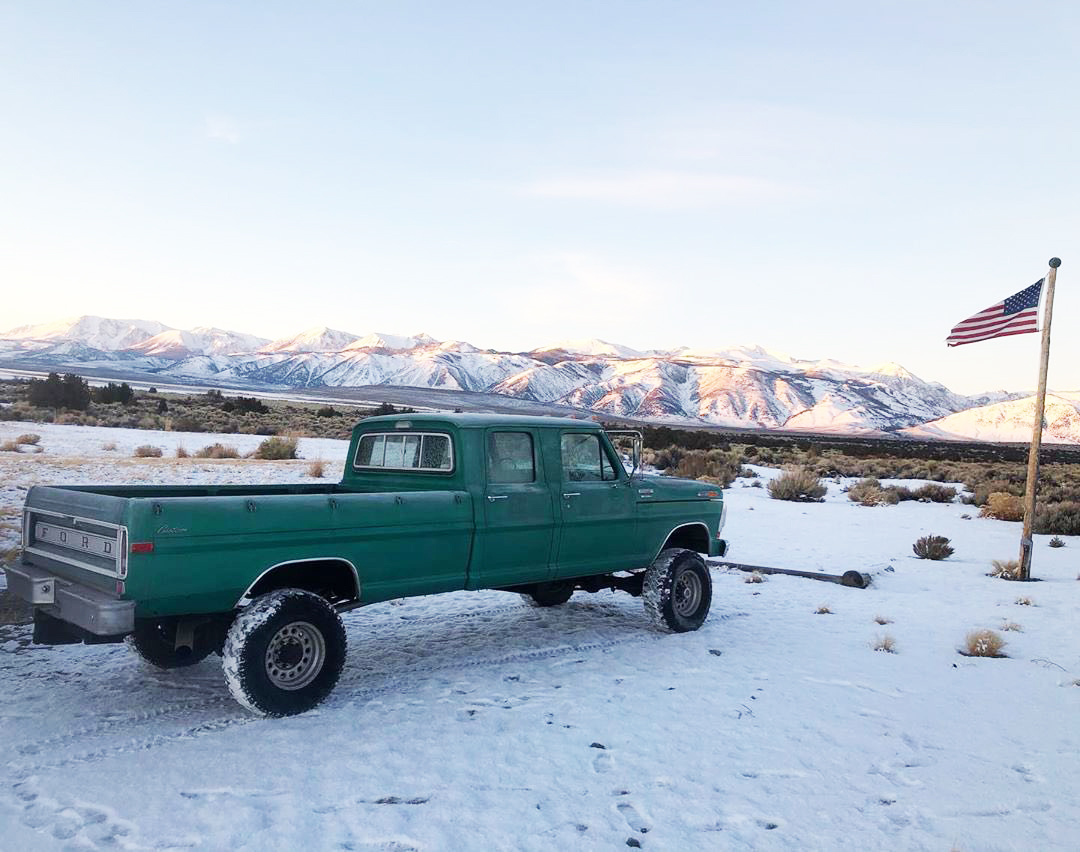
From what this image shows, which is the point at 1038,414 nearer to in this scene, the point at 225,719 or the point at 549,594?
the point at 549,594

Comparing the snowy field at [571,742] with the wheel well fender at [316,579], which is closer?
the snowy field at [571,742]

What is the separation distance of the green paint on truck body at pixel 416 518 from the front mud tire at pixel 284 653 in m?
0.22

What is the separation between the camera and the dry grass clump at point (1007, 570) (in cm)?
1232

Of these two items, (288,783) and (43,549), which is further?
(43,549)

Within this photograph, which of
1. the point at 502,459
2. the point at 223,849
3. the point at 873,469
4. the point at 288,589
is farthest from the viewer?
the point at 873,469

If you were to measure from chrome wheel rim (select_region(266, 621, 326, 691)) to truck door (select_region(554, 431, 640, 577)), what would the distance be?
92.2 inches

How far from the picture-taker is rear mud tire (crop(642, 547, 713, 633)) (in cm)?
837

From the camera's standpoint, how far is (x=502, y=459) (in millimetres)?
7297

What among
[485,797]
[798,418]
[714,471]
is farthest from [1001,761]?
[798,418]

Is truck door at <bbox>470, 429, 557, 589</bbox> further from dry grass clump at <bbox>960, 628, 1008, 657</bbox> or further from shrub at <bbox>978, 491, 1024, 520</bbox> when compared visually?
shrub at <bbox>978, 491, 1024, 520</bbox>

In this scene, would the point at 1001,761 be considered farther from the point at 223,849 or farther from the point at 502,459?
the point at 223,849

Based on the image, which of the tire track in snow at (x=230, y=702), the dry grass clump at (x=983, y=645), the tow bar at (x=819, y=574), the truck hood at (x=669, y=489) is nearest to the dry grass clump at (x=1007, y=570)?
the tow bar at (x=819, y=574)

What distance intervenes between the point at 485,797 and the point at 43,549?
3803 millimetres

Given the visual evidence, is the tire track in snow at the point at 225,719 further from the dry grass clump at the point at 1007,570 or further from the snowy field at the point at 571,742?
the dry grass clump at the point at 1007,570
